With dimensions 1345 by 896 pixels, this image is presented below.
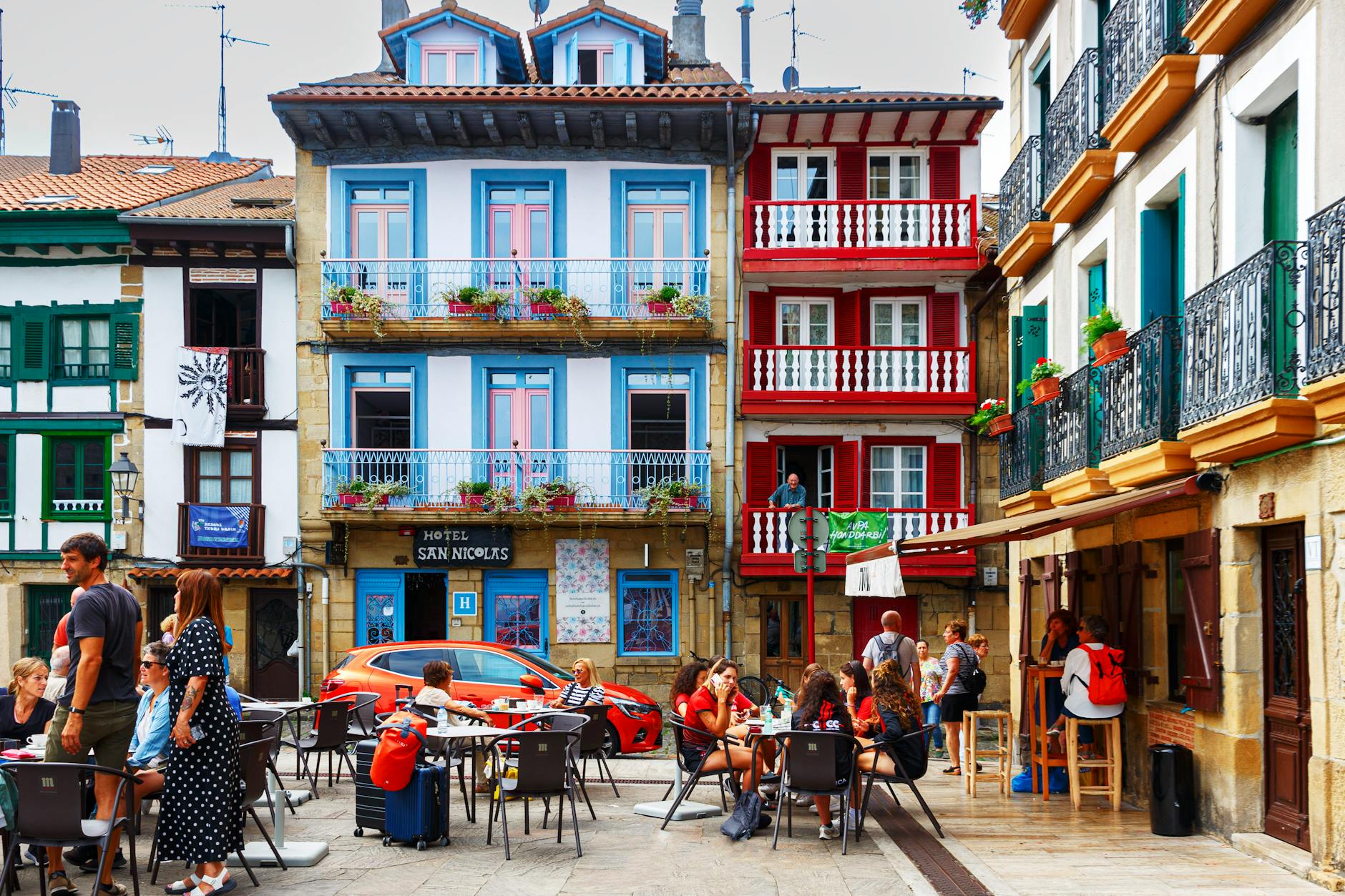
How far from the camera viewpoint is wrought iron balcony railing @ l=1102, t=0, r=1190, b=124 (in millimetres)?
11273

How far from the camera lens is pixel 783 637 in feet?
78.5

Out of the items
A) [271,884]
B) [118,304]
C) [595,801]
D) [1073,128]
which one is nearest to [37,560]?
[118,304]

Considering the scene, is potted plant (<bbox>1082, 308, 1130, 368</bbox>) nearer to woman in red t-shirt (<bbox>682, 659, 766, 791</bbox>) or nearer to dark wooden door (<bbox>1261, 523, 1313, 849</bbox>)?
dark wooden door (<bbox>1261, 523, 1313, 849</bbox>)

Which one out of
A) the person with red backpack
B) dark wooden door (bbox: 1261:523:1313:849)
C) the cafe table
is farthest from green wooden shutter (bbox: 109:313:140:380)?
dark wooden door (bbox: 1261:523:1313:849)

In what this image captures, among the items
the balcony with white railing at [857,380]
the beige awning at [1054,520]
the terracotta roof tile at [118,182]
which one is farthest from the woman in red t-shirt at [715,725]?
the terracotta roof tile at [118,182]

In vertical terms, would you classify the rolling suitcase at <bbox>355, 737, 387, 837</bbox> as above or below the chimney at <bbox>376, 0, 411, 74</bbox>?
below

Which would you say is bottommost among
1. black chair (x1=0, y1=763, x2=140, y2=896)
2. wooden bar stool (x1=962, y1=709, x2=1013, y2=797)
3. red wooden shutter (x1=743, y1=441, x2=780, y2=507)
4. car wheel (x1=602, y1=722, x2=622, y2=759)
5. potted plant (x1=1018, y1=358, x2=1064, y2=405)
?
car wheel (x1=602, y1=722, x2=622, y2=759)

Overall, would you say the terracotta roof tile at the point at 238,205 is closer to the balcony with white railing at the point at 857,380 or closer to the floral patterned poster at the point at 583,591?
the floral patterned poster at the point at 583,591

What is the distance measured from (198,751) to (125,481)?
17.0 m

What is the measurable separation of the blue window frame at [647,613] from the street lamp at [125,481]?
8.62m

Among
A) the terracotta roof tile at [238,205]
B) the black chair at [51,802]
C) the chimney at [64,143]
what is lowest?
the black chair at [51,802]

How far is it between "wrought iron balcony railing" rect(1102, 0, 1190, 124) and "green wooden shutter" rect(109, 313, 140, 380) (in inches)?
694

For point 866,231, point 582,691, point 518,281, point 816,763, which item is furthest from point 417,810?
point 866,231

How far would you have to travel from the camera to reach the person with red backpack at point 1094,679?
1170 cm
